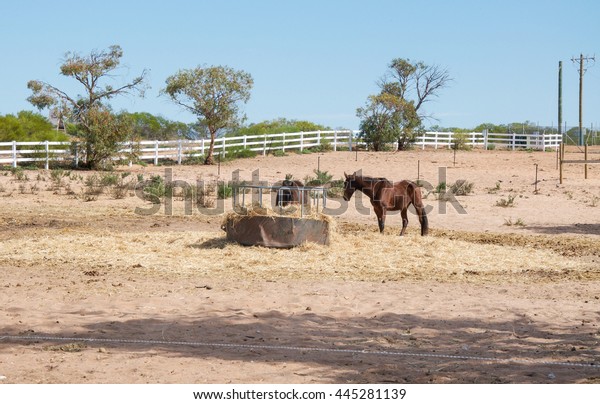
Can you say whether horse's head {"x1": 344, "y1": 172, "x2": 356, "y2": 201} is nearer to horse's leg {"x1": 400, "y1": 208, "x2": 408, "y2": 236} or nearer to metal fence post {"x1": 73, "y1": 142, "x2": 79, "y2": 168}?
horse's leg {"x1": 400, "y1": 208, "x2": 408, "y2": 236}

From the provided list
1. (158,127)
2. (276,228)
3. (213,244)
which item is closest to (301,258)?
(276,228)

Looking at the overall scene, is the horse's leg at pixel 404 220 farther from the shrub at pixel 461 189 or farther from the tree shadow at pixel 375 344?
the shrub at pixel 461 189

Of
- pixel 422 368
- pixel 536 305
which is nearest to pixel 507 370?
pixel 422 368

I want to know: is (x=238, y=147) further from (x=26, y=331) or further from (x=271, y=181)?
(x=26, y=331)

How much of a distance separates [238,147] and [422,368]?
34639 mm

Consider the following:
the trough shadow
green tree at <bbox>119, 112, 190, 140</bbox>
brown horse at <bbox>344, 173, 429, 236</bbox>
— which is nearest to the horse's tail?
brown horse at <bbox>344, 173, 429, 236</bbox>

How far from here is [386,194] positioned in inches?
716

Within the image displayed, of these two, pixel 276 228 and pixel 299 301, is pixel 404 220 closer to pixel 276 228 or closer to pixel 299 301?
pixel 276 228

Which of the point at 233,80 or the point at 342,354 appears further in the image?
the point at 233,80

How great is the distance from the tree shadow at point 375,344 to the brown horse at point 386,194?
7.51 m

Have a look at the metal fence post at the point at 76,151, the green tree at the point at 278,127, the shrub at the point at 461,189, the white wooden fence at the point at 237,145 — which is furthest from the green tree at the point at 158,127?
the shrub at the point at 461,189

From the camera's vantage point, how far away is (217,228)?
1930 centimetres

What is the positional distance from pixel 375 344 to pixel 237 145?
109 ft

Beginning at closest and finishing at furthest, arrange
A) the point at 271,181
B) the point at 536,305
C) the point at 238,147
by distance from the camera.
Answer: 1. the point at 536,305
2. the point at 271,181
3. the point at 238,147
